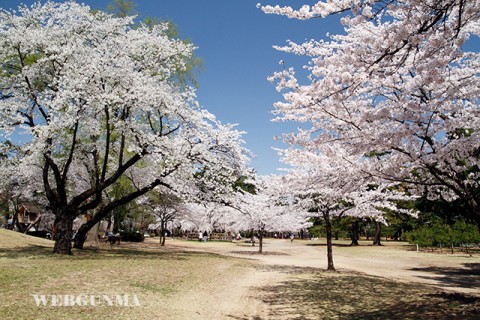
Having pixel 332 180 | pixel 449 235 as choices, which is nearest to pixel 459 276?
pixel 332 180

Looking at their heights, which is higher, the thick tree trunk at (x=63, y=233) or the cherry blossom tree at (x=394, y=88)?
the cherry blossom tree at (x=394, y=88)

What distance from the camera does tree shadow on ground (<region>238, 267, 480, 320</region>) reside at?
26.2 ft

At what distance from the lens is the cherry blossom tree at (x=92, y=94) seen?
615 inches

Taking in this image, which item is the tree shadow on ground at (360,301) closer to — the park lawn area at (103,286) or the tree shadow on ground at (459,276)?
the park lawn area at (103,286)

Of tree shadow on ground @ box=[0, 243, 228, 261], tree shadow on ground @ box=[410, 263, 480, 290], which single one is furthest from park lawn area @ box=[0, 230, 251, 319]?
tree shadow on ground @ box=[410, 263, 480, 290]

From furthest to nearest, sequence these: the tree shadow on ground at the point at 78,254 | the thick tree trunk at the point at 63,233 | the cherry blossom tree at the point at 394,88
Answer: the thick tree trunk at the point at 63,233 < the tree shadow on ground at the point at 78,254 < the cherry blossom tree at the point at 394,88

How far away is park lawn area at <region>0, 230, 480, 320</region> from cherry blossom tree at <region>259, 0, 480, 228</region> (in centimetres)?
318

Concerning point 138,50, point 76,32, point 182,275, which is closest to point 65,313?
point 182,275

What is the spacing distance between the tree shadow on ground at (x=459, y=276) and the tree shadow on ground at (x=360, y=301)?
3954mm

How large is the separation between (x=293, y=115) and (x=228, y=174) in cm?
1090

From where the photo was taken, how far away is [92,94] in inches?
616

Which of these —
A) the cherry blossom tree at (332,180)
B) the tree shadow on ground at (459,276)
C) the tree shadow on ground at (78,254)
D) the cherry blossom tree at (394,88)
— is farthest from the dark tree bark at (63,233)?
the tree shadow on ground at (459,276)

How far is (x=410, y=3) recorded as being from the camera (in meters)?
4.70

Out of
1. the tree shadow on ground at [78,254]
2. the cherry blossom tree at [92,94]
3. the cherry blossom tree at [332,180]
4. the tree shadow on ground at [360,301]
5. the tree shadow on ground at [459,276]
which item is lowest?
the tree shadow on ground at [459,276]
